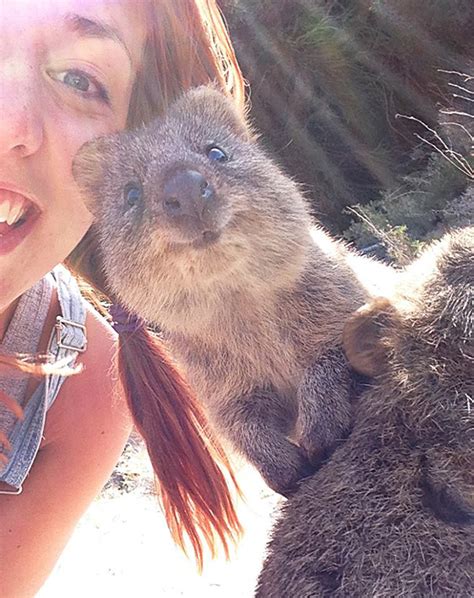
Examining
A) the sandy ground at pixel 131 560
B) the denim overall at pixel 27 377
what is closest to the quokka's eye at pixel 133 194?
the denim overall at pixel 27 377

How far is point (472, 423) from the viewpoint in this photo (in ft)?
2.77

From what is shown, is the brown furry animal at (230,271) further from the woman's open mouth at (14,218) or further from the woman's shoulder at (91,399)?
the woman's shoulder at (91,399)

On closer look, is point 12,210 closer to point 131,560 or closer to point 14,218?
point 14,218

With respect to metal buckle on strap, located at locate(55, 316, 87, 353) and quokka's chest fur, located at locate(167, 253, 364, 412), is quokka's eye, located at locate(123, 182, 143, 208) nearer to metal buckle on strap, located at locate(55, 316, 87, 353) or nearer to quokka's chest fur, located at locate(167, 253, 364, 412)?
quokka's chest fur, located at locate(167, 253, 364, 412)

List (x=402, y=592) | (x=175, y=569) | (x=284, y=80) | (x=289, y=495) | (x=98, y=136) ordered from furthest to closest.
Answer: (x=284, y=80) < (x=175, y=569) < (x=98, y=136) < (x=289, y=495) < (x=402, y=592)

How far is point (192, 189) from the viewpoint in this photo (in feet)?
3.58

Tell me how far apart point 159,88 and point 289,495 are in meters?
0.93

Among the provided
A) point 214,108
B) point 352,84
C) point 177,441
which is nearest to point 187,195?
point 214,108

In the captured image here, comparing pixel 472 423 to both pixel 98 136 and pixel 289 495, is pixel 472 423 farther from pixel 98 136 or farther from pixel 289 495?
pixel 98 136

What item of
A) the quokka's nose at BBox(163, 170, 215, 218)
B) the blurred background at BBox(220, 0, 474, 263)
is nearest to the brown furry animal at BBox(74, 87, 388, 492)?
the quokka's nose at BBox(163, 170, 215, 218)

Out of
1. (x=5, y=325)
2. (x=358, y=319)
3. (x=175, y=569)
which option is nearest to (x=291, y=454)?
(x=358, y=319)

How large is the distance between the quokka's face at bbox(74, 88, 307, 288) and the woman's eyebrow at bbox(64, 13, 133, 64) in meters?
0.23

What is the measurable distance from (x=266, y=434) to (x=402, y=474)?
13.6 inches

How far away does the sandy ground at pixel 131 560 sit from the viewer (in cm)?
300
